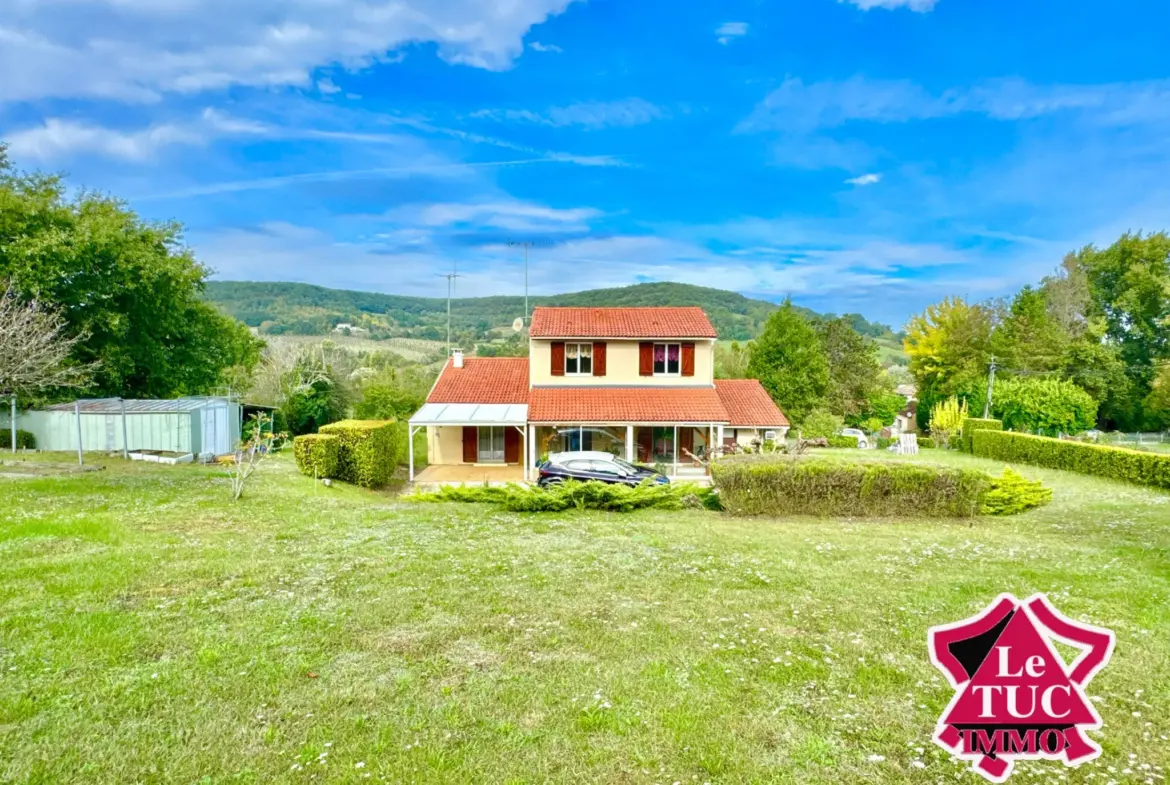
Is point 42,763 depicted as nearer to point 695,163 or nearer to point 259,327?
point 695,163

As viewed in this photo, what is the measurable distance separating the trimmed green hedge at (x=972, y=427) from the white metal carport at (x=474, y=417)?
79.6ft

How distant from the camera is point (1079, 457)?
2339 cm

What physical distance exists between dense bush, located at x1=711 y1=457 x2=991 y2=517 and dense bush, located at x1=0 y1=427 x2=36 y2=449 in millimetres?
25249

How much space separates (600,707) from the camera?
467 centimetres

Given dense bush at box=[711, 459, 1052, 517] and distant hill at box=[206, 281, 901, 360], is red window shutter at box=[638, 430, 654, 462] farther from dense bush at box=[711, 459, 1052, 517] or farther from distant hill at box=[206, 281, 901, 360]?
distant hill at box=[206, 281, 901, 360]

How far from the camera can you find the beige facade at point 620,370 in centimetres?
2661

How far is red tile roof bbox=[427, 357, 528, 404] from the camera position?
2683 cm

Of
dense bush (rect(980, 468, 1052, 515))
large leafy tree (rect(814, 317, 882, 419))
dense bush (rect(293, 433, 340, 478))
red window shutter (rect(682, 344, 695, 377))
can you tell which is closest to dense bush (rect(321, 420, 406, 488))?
dense bush (rect(293, 433, 340, 478))

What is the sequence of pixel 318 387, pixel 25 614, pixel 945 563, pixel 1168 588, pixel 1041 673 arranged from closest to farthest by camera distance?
1. pixel 1041 673
2. pixel 25 614
3. pixel 1168 588
4. pixel 945 563
5. pixel 318 387

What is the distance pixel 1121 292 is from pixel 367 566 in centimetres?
6303

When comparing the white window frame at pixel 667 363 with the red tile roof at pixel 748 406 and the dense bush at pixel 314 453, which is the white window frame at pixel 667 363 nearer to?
the red tile roof at pixel 748 406

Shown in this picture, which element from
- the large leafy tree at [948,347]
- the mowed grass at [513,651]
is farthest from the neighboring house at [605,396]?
the large leafy tree at [948,347]

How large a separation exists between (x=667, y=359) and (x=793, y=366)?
53.1ft

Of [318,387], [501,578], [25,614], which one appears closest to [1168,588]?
[501,578]
